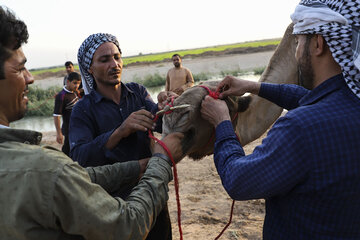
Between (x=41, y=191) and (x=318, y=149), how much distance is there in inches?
45.5

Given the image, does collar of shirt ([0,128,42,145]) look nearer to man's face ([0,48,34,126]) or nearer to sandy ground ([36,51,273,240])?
man's face ([0,48,34,126])

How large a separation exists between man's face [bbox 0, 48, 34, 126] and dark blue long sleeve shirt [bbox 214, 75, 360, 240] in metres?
1.05

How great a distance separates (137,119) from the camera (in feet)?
6.71

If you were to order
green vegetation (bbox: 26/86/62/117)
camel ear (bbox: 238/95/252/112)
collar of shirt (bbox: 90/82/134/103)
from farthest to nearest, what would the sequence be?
1. green vegetation (bbox: 26/86/62/117)
2. camel ear (bbox: 238/95/252/112)
3. collar of shirt (bbox: 90/82/134/103)

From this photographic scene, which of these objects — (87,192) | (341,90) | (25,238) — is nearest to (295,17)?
(341,90)

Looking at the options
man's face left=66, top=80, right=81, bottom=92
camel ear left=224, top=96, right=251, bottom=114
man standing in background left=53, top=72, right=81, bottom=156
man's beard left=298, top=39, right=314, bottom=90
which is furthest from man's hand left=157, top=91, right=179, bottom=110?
man's face left=66, top=80, right=81, bottom=92

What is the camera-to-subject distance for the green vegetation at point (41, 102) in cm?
1983

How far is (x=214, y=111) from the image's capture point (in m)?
2.00

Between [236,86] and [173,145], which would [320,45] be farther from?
[173,145]

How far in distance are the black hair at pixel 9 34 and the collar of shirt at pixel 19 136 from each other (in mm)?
240

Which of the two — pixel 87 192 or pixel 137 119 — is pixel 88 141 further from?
pixel 87 192

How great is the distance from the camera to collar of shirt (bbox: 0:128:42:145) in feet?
4.06

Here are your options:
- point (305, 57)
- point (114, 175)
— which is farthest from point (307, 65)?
point (114, 175)

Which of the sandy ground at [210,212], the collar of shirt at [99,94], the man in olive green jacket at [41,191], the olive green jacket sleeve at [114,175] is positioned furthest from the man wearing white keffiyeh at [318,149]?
the sandy ground at [210,212]
